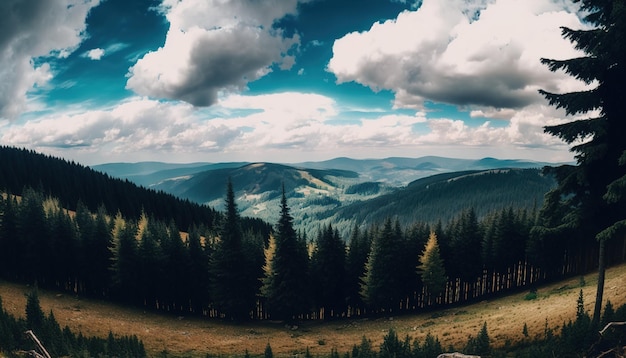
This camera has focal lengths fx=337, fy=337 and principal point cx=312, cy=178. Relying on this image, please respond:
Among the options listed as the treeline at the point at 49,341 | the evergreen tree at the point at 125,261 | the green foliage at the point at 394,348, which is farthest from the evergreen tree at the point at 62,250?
the green foliage at the point at 394,348

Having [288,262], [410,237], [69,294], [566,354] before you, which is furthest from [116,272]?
[566,354]

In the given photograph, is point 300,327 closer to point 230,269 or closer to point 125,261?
point 230,269

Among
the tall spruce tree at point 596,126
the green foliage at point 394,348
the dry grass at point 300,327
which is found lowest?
the dry grass at point 300,327

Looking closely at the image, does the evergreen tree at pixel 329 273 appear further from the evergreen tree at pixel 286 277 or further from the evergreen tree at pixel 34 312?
the evergreen tree at pixel 34 312

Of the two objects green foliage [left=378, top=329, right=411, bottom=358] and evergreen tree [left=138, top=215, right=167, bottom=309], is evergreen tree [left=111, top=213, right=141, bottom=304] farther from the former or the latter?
green foliage [left=378, top=329, right=411, bottom=358]

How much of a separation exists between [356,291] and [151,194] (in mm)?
102711

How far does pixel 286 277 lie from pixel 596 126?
45901 mm

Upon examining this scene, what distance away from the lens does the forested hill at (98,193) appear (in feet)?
Result: 388


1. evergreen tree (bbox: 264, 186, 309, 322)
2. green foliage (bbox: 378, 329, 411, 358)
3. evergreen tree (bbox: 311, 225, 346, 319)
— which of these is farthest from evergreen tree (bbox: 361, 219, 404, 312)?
green foliage (bbox: 378, 329, 411, 358)

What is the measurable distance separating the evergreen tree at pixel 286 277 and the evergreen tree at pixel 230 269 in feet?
14.3

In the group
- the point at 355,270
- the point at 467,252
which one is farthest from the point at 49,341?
the point at 467,252

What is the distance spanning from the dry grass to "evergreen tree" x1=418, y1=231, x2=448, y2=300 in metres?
5.69

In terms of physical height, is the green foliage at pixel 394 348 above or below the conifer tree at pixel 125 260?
above

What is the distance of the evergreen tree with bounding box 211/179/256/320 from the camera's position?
55031 mm
